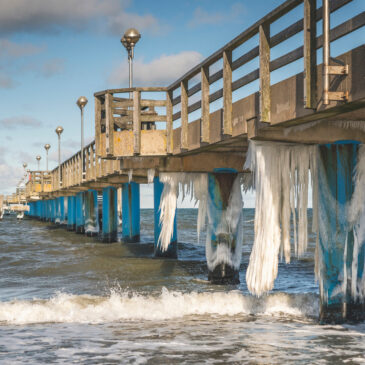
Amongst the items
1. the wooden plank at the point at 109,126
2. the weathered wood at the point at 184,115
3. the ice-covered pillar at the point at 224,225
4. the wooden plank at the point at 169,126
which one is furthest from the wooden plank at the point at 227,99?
the ice-covered pillar at the point at 224,225

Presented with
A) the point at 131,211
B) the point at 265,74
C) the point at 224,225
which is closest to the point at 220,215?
the point at 224,225

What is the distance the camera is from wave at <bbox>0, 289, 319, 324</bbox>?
11344 millimetres

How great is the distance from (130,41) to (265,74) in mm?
8392

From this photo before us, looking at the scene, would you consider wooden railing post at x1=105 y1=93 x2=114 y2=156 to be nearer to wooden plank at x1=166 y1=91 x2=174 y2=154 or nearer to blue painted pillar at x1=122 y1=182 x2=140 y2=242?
wooden plank at x1=166 y1=91 x2=174 y2=154

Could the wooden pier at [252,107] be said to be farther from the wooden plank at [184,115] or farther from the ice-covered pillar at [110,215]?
the ice-covered pillar at [110,215]

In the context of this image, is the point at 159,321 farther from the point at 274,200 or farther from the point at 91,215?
the point at 91,215

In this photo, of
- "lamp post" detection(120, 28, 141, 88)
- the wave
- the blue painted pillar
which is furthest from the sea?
the blue painted pillar

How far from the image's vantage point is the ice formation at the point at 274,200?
9.36 m

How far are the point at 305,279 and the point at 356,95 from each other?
11.2 meters

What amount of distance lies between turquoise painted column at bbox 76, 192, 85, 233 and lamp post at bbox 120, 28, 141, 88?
24.1 meters

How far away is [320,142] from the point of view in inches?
355

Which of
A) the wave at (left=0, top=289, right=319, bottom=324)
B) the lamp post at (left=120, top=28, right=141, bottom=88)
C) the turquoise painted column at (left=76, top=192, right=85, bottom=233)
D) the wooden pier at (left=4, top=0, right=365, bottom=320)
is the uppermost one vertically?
the lamp post at (left=120, top=28, right=141, bottom=88)

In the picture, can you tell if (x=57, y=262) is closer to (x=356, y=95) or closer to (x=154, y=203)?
(x=154, y=203)

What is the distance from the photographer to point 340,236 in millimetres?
9227
